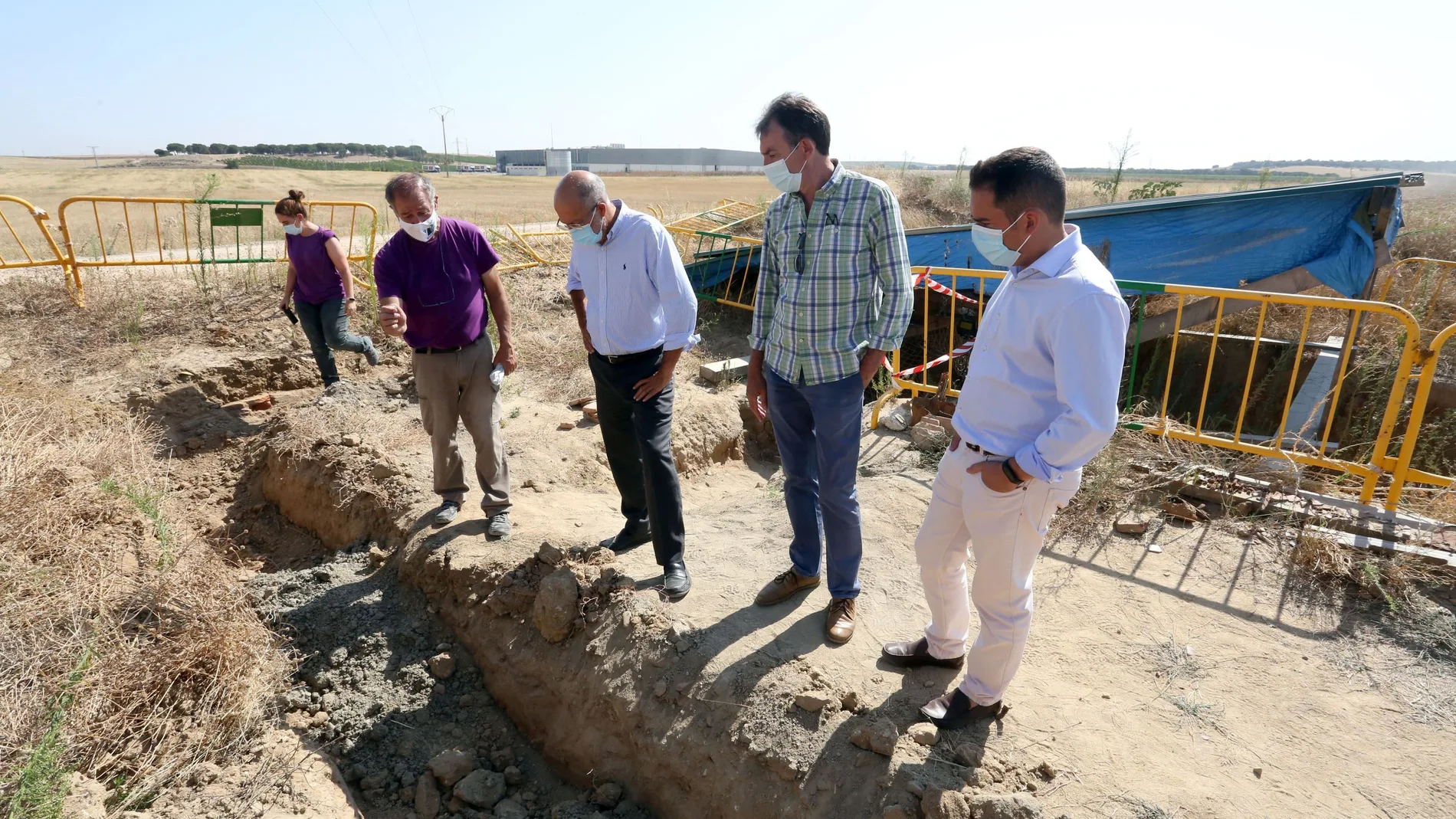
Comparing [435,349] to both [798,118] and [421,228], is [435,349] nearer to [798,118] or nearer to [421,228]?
[421,228]

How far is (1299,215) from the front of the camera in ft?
26.1

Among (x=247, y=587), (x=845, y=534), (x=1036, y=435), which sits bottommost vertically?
(x=247, y=587)

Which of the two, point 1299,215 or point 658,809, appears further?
point 1299,215

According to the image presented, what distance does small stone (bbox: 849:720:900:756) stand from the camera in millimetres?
2543

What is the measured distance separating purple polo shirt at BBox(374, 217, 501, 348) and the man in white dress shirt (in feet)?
2.38

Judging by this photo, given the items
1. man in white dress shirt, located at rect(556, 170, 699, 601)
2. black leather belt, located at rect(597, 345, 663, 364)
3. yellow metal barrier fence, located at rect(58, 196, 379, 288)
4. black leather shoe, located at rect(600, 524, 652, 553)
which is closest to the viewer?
man in white dress shirt, located at rect(556, 170, 699, 601)

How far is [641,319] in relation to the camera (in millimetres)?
3379

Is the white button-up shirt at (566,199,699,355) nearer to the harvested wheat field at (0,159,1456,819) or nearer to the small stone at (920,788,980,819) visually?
the harvested wheat field at (0,159,1456,819)

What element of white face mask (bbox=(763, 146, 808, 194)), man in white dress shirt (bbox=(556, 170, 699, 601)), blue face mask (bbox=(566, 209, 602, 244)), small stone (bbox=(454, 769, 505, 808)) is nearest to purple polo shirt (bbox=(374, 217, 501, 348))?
man in white dress shirt (bbox=(556, 170, 699, 601))

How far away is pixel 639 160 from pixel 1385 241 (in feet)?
261

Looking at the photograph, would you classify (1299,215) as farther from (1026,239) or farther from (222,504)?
(222,504)

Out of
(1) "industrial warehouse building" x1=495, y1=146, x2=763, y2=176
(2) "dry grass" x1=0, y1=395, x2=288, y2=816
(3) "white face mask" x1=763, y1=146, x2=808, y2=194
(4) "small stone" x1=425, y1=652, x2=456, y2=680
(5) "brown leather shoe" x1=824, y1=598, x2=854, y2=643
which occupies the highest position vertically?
(1) "industrial warehouse building" x1=495, y1=146, x2=763, y2=176

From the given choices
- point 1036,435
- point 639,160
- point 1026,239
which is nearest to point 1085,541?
point 1036,435

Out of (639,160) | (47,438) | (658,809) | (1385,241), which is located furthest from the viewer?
(639,160)
